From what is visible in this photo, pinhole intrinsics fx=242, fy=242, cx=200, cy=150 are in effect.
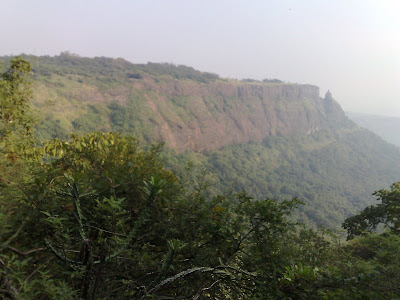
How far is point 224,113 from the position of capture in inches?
5113

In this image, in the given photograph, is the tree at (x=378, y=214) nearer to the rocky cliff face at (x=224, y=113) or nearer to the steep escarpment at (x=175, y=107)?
the steep escarpment at (x=175, y=107)

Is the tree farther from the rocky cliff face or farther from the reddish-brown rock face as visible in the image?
the rocky cliff face

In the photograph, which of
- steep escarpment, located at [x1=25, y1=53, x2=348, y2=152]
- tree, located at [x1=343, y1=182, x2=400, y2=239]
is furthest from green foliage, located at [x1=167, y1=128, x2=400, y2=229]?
tree, located at [x1=343, y1=182, x2=400, y2=239]

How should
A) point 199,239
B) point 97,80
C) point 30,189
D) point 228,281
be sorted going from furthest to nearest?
point 97,80 < point 199,239 < point 30,189 < point 228,281

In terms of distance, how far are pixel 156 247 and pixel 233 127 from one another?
130 meters

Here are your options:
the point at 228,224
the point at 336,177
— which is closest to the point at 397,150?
the point at 336,177

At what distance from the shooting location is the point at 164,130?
318ft

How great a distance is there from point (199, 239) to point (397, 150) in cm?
21569

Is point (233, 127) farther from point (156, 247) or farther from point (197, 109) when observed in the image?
point (156, 247)

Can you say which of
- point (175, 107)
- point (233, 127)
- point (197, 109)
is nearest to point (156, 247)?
point (175, 107)

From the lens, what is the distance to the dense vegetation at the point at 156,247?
1.64 meters

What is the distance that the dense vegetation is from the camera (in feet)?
5.39

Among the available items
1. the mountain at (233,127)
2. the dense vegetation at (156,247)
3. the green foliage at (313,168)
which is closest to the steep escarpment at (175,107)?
the mountain at (233,127)

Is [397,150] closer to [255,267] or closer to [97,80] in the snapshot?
[97,80]
